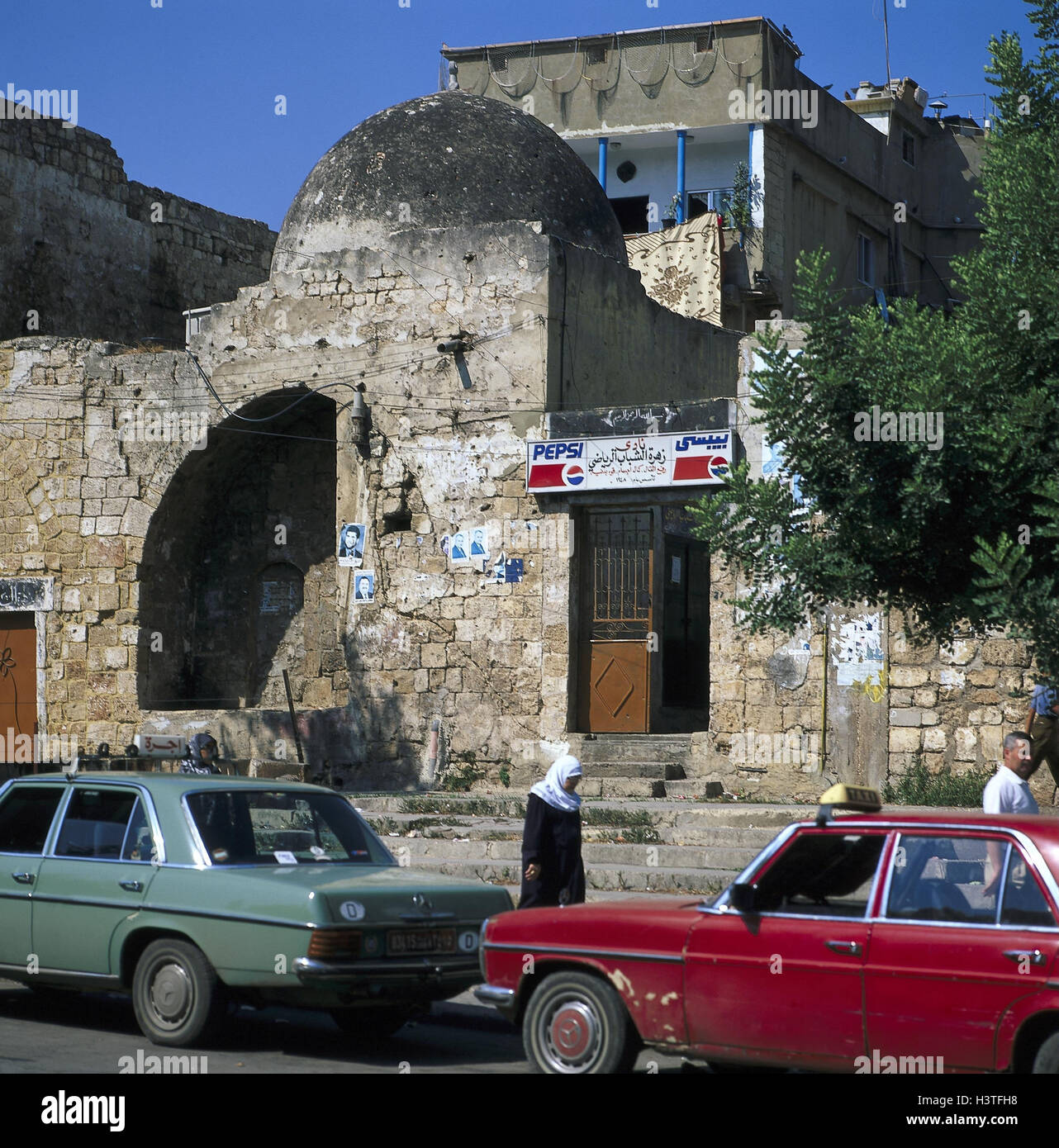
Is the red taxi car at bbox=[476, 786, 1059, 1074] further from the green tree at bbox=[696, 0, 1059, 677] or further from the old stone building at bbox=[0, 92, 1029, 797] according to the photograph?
the old stone building at bbox=[0, 92, 1029, 797]

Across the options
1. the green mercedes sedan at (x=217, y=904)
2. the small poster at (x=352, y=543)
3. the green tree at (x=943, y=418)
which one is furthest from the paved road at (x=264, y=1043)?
the small poster at (x=352, y=543)

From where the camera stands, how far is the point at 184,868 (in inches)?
300

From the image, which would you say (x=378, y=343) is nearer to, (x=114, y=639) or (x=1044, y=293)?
(x=114, y=639)

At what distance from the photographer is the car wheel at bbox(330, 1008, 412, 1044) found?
7.97 meters

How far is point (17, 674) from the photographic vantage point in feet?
65.9

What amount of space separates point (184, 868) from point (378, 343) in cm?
1131

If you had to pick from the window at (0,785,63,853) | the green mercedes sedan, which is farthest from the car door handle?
the window at (0,785,63,853)

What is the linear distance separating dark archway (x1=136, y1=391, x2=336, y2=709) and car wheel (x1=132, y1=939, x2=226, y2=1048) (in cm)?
1236

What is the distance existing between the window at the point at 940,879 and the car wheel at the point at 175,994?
321cm

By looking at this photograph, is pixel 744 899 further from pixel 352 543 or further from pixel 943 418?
pixel 352 543

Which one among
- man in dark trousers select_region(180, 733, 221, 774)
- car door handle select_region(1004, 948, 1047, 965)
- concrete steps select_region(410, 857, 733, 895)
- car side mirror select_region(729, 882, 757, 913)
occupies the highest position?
man in dark trousers select_region(180, 733, 221, 774)

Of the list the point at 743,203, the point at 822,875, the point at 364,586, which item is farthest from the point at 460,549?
the point at 743,203

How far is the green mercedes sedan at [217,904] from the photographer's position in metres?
7.20
